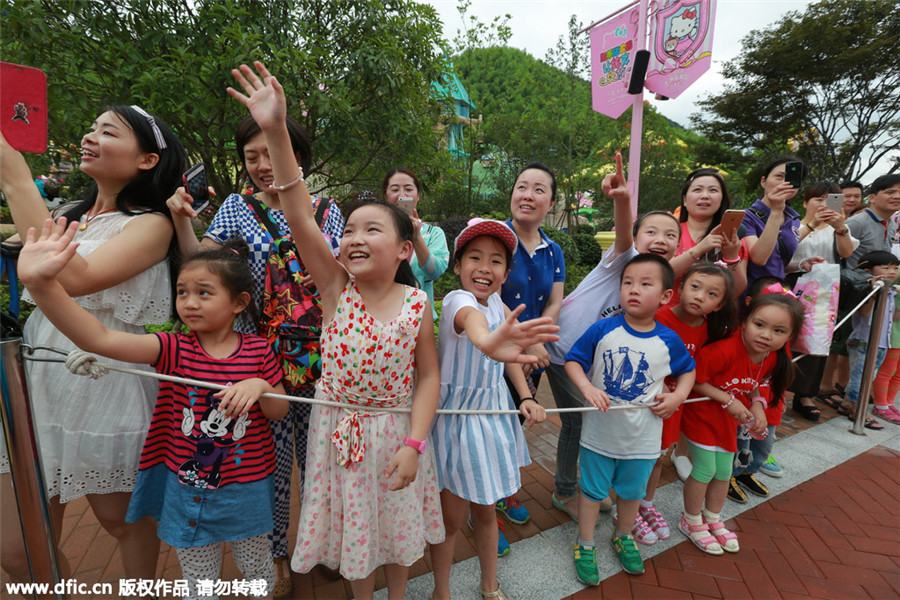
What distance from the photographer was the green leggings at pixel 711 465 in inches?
94.9

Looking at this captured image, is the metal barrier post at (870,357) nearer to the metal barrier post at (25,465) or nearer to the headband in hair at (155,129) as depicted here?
the headband in hair at (155,129)

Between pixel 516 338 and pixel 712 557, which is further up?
pixel 516 338

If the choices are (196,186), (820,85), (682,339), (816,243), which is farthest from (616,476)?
(820,85)

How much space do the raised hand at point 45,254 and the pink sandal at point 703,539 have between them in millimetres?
3164

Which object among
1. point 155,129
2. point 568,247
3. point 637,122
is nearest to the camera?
point 155,129

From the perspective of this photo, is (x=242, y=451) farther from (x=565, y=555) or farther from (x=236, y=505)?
(x=565, y=555)

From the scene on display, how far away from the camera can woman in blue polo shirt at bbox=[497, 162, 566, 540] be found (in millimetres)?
2350

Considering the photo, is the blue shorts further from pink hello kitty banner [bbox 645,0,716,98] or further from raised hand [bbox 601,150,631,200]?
pink hello kitty banner [bbox 645,0,716,98]

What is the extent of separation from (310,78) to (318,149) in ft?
2.99

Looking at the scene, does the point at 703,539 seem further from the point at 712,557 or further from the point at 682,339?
the point at 682,339

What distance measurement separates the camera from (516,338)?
138 centimetres

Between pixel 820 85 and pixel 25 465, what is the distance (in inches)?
724

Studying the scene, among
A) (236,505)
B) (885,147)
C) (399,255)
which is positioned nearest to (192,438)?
(236,505)

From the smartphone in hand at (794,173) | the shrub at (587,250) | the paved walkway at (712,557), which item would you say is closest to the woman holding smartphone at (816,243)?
the smartphone in hand at (794,173)
